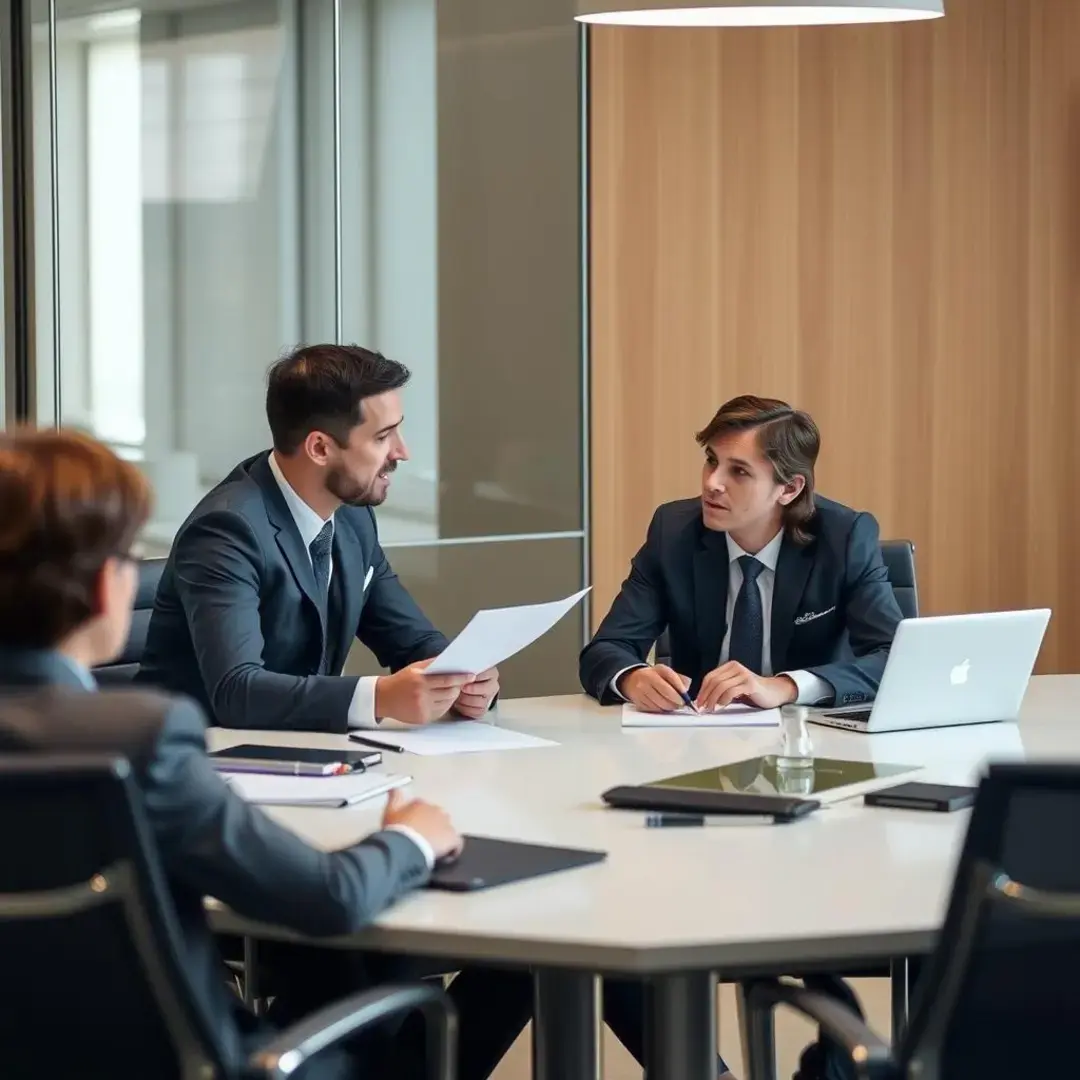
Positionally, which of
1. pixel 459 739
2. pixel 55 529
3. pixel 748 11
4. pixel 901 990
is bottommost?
pixel 901 990

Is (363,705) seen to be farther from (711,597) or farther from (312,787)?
(711,597)

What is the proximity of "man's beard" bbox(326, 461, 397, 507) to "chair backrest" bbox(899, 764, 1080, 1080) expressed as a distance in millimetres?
2031

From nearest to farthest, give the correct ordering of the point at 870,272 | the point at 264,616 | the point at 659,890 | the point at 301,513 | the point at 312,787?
the point at 659,890 → the point at 312,787 → the point at 264,616 → the point at 301,513 → the point at 870,272

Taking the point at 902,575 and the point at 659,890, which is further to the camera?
the point at 902,575

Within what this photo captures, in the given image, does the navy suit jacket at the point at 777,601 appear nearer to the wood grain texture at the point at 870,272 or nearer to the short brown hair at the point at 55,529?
the short brown hair at the point at 55,529

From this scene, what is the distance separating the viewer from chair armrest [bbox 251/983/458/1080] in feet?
6.52

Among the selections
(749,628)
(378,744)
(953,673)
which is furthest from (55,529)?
(749,628)

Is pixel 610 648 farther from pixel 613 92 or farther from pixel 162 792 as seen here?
pixel 613 92

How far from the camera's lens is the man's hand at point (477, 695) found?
3477 mm

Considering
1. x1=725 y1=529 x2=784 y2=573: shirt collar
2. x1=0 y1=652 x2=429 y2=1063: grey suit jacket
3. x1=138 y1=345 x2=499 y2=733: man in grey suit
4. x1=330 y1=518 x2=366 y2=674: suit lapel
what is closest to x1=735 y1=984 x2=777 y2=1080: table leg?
x1=0 y1=652 x2=429 y2=1063: grey suit jacket

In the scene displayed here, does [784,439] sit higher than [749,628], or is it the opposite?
[784,439]

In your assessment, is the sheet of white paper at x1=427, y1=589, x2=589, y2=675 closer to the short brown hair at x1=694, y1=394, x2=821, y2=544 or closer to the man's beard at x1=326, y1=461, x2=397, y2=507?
the man's beard at x1=326, y1=461, x2=397, y2=507

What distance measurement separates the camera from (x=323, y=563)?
3809mm

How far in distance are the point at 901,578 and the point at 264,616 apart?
1523mm
